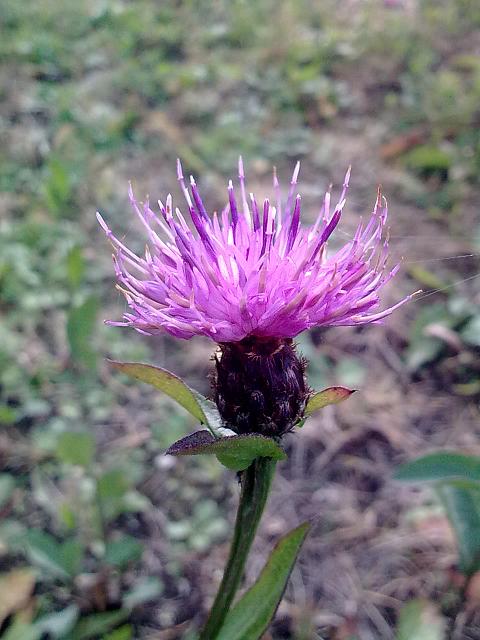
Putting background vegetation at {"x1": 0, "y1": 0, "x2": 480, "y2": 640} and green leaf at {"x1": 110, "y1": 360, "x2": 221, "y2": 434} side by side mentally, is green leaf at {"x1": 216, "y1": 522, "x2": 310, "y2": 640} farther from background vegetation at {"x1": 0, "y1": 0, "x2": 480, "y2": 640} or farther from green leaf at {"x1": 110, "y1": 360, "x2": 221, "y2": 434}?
background vegetation at {"x1": 0, "y1": 0, "x2": 480, "y2": 640}

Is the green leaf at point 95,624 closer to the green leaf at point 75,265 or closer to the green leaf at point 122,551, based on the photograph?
the green leaf at point 122,551

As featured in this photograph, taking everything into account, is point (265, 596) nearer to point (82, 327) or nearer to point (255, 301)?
point (255, 301)

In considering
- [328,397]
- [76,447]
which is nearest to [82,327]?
[76,447]

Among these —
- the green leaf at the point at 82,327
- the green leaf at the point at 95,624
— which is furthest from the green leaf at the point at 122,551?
the green leaf at the point at 82,327

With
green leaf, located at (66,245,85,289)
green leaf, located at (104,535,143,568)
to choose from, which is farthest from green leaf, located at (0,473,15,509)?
green leaf, located at (66,245,85,289)

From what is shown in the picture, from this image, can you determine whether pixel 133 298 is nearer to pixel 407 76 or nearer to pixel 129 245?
pixel 129 245

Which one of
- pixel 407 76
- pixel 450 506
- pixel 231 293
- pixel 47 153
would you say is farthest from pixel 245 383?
pixel 407 76
